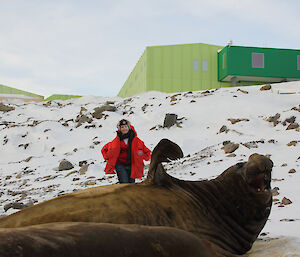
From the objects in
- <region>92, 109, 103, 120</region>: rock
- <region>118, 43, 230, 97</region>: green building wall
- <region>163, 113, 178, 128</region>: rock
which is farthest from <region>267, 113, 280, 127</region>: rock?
<region>118, 43, 230, 97</region>: green building wall

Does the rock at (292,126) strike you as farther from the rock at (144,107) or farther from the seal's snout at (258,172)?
the seal's snout at (258,172)

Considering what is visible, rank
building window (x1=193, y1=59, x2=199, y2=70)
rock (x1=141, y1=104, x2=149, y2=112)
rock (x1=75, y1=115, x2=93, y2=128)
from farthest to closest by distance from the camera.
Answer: building window (x1=193, y1=59, x2=199, y2=70)
rock (x1=141, y1=104, x2=149, y2=112)
rock (x1=75, y1=115, x2=93, y2=128)

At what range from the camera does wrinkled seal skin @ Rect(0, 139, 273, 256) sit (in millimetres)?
1516

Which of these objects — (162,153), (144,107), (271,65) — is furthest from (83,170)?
(271,65)

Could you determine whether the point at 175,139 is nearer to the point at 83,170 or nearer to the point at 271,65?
the point at 83,170

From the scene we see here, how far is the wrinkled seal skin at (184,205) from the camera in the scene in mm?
1516

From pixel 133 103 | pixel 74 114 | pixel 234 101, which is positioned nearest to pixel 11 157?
pixel 74 114

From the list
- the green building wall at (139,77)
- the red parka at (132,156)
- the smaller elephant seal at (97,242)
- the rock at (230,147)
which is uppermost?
the green building wall at (139,77)

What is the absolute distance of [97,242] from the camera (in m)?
1.05

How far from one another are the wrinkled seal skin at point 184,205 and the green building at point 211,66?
881 inches

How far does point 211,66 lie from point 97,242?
83.8 ft

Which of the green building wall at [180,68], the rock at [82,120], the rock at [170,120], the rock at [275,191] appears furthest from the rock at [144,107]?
the rock at [275,191]

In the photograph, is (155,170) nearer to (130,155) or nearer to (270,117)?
(130,155)

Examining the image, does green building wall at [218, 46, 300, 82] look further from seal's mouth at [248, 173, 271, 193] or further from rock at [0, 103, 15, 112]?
seal's mouth at [248, 173, 271, 193]
